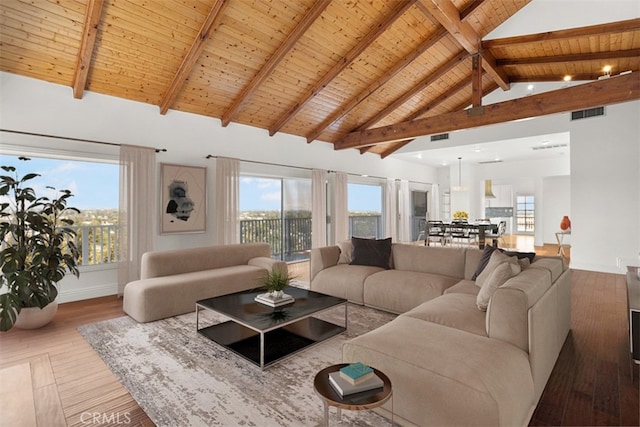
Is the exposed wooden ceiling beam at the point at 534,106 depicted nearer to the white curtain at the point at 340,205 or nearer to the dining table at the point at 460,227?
the white curtain at the point at 340,205

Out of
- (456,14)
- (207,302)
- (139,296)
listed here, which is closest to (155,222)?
(139,296)

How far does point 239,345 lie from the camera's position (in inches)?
108

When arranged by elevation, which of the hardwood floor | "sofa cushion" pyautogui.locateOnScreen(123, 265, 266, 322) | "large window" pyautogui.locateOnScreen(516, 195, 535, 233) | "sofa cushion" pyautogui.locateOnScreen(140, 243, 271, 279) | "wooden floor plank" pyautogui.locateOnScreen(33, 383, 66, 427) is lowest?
"wooden floor plank" pyautogui.locateOnScreen(33, 383, 66, 427)

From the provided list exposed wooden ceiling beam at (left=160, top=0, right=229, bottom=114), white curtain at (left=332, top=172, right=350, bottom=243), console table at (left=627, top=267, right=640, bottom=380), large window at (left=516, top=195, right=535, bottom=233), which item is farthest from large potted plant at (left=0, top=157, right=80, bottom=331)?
large window at (left=516, top=195, right=535, bottom=233)

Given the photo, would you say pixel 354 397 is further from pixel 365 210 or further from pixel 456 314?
pixel 365 210

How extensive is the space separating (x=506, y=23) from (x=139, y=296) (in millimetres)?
6755

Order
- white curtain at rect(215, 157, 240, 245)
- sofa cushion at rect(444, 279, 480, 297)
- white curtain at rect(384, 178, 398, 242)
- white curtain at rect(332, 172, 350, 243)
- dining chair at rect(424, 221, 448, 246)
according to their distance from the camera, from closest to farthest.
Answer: sofa cushion at rect(444, 279, 480, 297)
white curtain at rect(215, 157, 240, 245)
white curtain at rect(332, 172, 350, 243)
dining chair at rect(424, 221, 448, 246)
white curtain at rect(384, 178, 398, 242)

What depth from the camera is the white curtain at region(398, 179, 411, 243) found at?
398 inches

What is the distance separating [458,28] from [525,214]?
9501mm

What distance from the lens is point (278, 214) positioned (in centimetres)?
713

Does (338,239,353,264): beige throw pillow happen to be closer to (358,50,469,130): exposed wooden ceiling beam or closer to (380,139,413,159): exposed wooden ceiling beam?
(358,50,469,130): exposed wooden ceiling beam

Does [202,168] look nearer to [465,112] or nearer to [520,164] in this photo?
[465,112]

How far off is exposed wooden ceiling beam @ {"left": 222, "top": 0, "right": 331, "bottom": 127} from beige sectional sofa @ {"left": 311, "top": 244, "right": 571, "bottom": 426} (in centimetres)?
355

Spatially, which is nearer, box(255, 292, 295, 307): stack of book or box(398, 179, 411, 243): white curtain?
box(255, 292, 295, 307): stack of book
